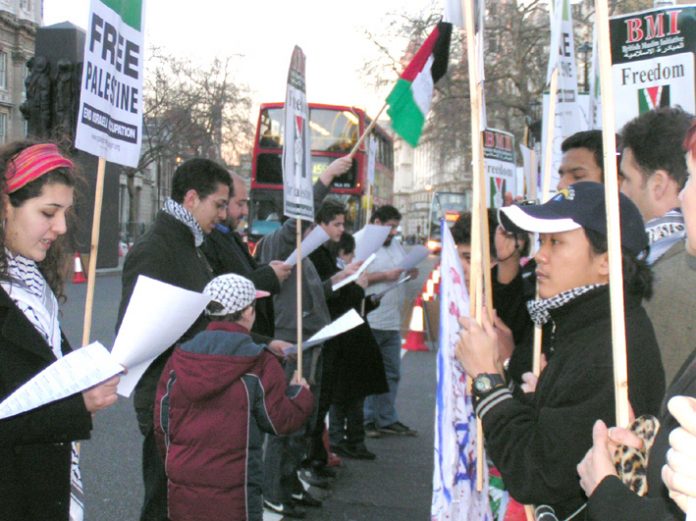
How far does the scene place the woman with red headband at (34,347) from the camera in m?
2.33

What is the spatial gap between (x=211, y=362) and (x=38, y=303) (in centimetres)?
97

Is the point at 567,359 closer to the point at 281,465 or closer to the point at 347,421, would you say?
the point at 281,465

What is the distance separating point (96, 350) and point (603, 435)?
1392 millimetres

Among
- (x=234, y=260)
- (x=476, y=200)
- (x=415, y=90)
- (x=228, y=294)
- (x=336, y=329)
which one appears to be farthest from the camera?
(x=234, y=260)

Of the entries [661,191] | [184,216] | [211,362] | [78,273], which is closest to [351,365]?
[184,216]

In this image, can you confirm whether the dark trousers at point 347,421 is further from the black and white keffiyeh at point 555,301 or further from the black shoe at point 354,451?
the black and white keffiyeh at point 555,301

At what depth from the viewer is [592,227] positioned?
2371mm

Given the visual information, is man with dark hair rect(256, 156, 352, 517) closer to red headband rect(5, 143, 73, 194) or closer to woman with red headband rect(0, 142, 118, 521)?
woman with red headband rect(0, 142, 118, 521)

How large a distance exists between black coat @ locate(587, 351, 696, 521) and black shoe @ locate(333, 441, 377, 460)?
16.3 ft

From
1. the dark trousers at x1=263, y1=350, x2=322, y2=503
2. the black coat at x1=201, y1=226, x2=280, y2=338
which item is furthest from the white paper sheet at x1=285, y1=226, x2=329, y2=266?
the dark trousers at x1=263, y1=350, x2=322, y2=503

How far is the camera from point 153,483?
12.3ft

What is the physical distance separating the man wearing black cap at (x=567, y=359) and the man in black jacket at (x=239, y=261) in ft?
7.17

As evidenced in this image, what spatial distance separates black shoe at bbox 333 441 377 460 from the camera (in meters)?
6.66

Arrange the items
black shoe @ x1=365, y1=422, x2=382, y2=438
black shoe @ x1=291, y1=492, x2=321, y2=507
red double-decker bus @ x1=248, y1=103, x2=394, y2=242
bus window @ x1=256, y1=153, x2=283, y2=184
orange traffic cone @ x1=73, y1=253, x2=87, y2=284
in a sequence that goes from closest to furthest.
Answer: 1. black shoe @ x1=291, y1=492, x2=321, y2=507
2. black shoe @ x1=365, y1=422, x2=382, y2=438
3. red double-decker bus @ x1=248, y1=103, x2=394, y2=242
4. bus window @ x1=256, y1=153, x2=283, y2=184
5. orange traffic cone @ x1=73, y1=253, x2=87, y2=284
